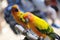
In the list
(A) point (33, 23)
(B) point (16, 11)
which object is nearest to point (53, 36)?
(A) point (33, 23)

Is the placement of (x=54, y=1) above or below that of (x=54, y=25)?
above

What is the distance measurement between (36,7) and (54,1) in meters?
0.12

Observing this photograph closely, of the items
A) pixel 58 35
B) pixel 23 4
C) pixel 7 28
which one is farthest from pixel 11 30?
pixel 58 35

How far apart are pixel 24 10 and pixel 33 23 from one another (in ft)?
0.35

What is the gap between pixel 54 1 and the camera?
1157 mm

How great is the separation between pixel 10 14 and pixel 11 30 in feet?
0.33

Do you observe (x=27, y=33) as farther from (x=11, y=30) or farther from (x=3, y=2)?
(x=3, y=2)

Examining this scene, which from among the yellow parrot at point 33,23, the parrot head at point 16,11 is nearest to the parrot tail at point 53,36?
the yellow parrot at point 33,23

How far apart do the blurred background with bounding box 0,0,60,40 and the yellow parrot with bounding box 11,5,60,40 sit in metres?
0.03

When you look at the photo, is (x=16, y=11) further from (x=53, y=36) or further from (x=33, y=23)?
(x=53, y=36)

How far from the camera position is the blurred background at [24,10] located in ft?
3.78

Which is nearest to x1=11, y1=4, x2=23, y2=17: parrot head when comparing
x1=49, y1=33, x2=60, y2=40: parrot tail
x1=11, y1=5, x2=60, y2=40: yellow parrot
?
x1=11, y1=5, x2=60, y2=40: yellow parrot

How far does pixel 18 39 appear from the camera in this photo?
1.15 meters

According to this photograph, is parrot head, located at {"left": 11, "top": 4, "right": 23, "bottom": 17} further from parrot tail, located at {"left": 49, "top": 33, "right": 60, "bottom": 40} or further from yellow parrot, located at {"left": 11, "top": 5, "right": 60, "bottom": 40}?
parrot tail, located at {"left": 49, "top": 33, "right": 60, "bottom": 40}
